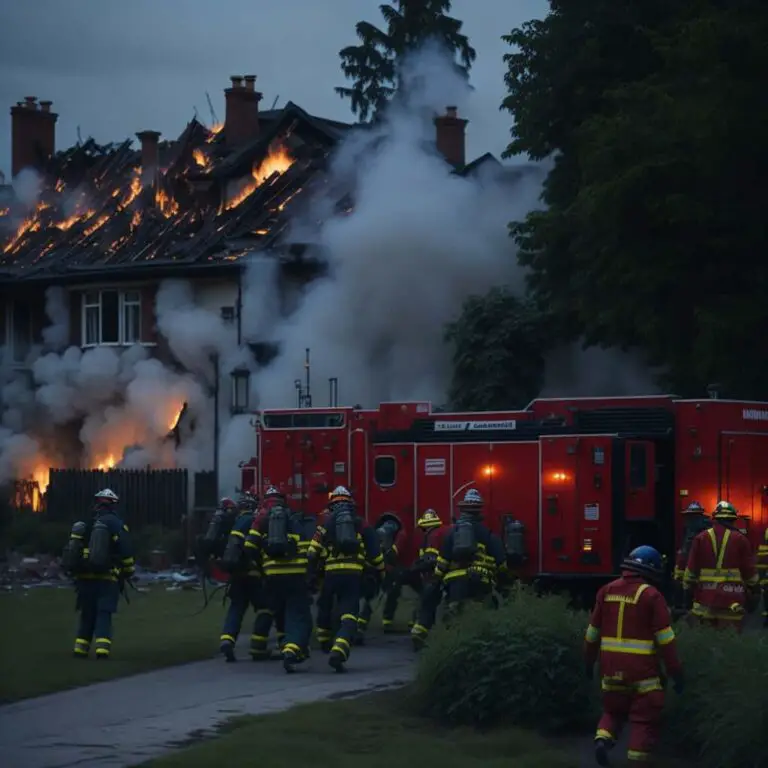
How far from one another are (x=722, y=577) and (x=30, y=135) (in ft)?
132

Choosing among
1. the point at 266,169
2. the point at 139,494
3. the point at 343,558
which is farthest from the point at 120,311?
the point at 343,558

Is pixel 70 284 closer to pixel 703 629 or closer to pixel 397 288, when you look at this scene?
pixel 397 288

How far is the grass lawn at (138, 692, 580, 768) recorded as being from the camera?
34.1 ft

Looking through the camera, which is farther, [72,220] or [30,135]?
[30,135]

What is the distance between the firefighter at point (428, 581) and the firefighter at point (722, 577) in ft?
9.04

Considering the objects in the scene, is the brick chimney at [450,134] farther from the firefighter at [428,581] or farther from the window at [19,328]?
the firefighter at [428,581]

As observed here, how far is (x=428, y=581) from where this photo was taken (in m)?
17.2

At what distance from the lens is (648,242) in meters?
24.4

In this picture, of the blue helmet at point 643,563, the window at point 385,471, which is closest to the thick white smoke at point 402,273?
the window at point 385,471

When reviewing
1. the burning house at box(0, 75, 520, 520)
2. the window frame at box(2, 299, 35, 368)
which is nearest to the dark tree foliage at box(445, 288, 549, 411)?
the burning house at box(0, 75, 520, 520)

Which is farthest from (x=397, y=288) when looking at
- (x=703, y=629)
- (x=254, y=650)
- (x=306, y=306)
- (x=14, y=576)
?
(x=703, y=629)

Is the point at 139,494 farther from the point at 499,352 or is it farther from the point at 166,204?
the point at 499,352

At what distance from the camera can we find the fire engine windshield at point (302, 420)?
872 inches

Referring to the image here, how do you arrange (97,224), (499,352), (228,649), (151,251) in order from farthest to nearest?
(97,224) → (151,251) → (499,352) → (228,649)
